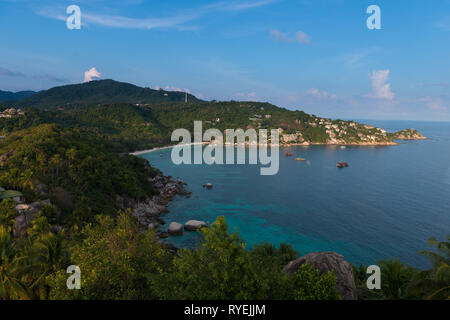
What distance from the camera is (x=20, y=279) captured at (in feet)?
51.3

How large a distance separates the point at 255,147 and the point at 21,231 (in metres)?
163

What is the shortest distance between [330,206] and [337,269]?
5220 centimetres

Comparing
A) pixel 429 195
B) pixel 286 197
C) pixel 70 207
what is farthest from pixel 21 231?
pixel 429 195

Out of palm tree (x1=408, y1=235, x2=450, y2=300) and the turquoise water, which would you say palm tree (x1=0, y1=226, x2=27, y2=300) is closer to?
palm tree (x1=408, y1=235, x2=450, y2=300)

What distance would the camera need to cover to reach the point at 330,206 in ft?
221

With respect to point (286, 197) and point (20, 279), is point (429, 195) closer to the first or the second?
point (286, 197)

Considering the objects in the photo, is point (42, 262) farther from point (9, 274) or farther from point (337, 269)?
point (337, 269)

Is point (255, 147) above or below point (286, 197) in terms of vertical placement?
above

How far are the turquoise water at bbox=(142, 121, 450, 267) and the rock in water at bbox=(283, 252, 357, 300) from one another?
65.7 feet

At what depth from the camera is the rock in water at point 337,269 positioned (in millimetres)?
18688

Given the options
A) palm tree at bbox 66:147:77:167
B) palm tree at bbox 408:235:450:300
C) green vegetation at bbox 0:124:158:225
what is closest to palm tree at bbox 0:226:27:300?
palm tree at bbox 408:235:450:300

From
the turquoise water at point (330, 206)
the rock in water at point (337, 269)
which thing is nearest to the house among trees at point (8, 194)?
the turquoise water at point (330, 206)
